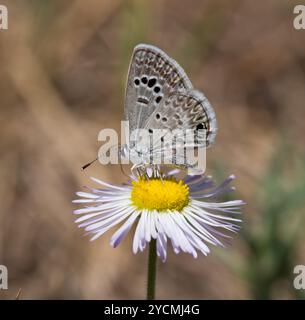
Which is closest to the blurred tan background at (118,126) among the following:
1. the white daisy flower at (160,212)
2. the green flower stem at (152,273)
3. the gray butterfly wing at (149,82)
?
the white daisy flower at (160,212)

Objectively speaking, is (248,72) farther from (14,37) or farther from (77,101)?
(14,37)

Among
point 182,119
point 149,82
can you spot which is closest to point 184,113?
point 182,119

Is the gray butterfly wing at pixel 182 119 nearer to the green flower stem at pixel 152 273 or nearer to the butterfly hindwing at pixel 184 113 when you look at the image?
the butterfly hindwing at pixel 184 113

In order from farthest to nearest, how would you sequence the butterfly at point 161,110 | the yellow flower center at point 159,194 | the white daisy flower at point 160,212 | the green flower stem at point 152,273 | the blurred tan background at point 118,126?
the blurred tan background at point 118,126 → the butterfly at point 161,110 → the yellow flower center at point 159,194 → the white daisy flower at point 160,212 → the green flower stem at point 152,273

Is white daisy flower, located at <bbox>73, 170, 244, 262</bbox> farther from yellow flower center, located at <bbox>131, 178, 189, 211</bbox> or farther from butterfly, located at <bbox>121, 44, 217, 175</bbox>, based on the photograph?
butterfly, located at <bbox>121, 44, 217, 175</bbox>

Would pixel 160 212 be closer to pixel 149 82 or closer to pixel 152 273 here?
pixel 152 273

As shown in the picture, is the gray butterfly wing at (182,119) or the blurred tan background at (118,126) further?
the blurred tan background at (118,126)
